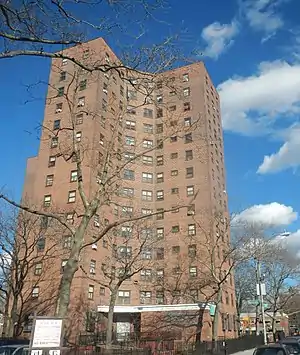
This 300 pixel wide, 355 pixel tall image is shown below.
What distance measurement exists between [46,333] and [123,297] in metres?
38.6

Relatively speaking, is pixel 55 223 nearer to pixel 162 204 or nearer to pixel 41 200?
pixel 41 200

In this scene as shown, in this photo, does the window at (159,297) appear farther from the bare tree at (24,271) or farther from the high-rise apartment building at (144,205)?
the bare tree at (24,271)

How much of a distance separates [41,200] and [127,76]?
36791 millimetres

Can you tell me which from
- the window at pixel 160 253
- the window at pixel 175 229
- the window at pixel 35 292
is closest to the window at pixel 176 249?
the window at pixel 160 253

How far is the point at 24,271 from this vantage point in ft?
127

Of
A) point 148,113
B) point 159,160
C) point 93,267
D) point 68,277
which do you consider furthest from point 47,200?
point 68,277

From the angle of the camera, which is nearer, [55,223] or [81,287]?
[55,223]

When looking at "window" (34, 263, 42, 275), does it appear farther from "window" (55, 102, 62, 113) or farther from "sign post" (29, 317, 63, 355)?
"sign post" (29, 317, 63, 355)

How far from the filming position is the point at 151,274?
149 ft

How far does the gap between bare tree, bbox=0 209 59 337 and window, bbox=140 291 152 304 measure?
476 inches

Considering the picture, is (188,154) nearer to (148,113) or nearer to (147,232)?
(148,113)

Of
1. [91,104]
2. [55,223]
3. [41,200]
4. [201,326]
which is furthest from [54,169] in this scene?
[201,326]

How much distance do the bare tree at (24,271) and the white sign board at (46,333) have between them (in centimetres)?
2323

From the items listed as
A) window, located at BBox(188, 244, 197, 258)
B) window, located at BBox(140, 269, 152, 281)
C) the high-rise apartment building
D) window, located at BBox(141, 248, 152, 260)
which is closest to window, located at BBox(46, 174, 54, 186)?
the high-rise apartment building
